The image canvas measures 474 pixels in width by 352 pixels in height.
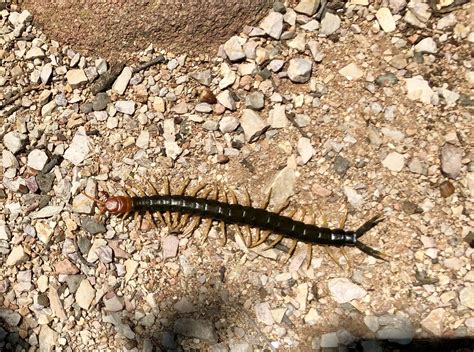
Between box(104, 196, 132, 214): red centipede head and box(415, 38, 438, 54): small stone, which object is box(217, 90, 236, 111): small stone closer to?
box(104, 196, 132, 214): red centipede head

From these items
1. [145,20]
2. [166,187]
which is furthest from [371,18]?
[166,187]

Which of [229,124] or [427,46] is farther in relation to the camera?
[229,124]

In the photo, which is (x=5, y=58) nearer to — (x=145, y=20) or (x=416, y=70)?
(x=145, y=20)

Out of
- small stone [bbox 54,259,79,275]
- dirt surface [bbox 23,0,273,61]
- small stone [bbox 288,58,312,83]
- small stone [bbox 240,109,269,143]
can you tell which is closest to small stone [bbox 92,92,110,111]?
dirt surface [bbox 23,0,273,61]

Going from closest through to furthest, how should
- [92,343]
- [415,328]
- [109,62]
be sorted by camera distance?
[415,328] → [92,343] → [109,62]

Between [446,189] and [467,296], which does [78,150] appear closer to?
[446,189]

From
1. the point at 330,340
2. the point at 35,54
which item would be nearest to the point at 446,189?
the point at 330,340
